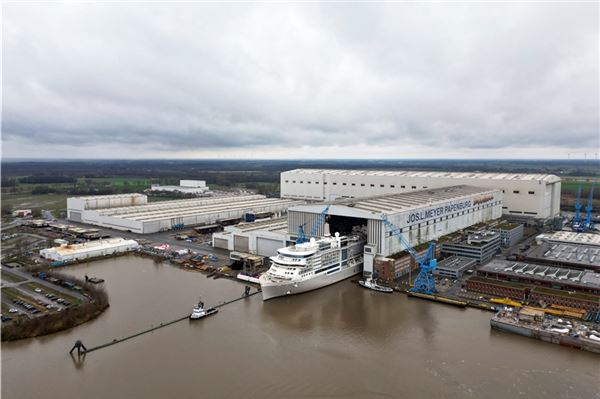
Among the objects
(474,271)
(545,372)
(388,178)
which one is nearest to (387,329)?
(545,372)

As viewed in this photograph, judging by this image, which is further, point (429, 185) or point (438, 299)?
point (429, 185)

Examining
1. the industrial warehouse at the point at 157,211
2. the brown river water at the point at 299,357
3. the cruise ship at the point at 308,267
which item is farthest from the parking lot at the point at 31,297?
the industrial warehouse at the point at 157,211

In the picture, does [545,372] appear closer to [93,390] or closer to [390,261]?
[390,261]

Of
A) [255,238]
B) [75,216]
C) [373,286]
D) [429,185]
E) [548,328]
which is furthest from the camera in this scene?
[429,185]

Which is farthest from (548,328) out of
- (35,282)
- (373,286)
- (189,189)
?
(189,189)

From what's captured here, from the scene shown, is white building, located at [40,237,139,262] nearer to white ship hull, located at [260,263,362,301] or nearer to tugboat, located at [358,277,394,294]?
white ship hull, located at [260,263,362,301]

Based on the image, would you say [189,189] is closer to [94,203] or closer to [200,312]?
[94,203]
